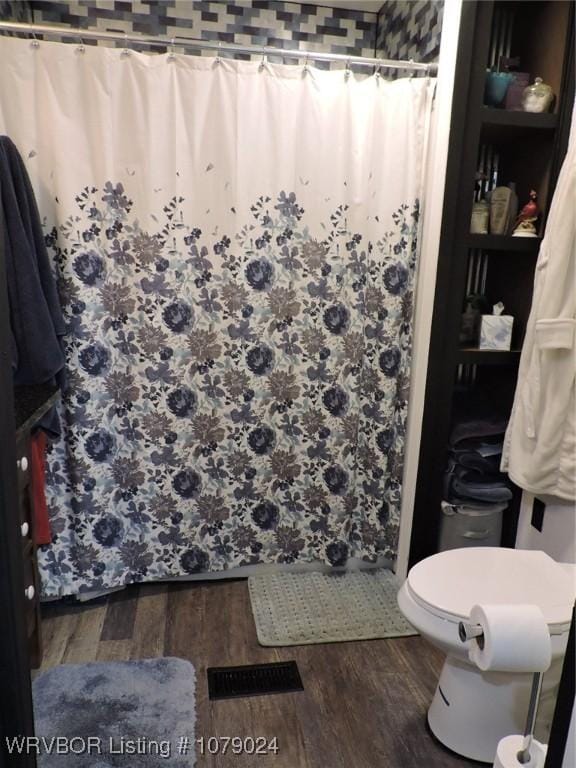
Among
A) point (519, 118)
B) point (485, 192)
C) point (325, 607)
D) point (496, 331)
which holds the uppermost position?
point (519, 118)

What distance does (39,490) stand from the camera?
5.58 ft

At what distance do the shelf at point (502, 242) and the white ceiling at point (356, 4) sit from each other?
1.23 m

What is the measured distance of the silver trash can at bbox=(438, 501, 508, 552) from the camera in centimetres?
207

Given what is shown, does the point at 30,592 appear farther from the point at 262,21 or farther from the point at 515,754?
the point at 262,21

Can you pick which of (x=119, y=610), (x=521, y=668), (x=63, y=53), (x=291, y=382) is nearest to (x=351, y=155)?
(x=291, y=382)

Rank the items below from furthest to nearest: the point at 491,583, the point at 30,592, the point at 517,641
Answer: the point at 30,592 → the point at 491,583 → the point at 517,641

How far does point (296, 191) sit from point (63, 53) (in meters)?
0.86

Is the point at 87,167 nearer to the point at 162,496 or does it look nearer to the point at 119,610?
the point at 162,496

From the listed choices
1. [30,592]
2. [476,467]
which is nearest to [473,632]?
[476,467]

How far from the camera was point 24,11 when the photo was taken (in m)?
2.15

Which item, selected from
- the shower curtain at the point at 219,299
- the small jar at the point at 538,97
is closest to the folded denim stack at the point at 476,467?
the shower curtain at the point at 219,299

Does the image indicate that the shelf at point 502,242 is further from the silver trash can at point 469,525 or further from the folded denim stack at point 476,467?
the silver trash can at point 469,525

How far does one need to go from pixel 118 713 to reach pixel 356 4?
2.83 metres

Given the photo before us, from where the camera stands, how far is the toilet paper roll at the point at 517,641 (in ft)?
3.45
